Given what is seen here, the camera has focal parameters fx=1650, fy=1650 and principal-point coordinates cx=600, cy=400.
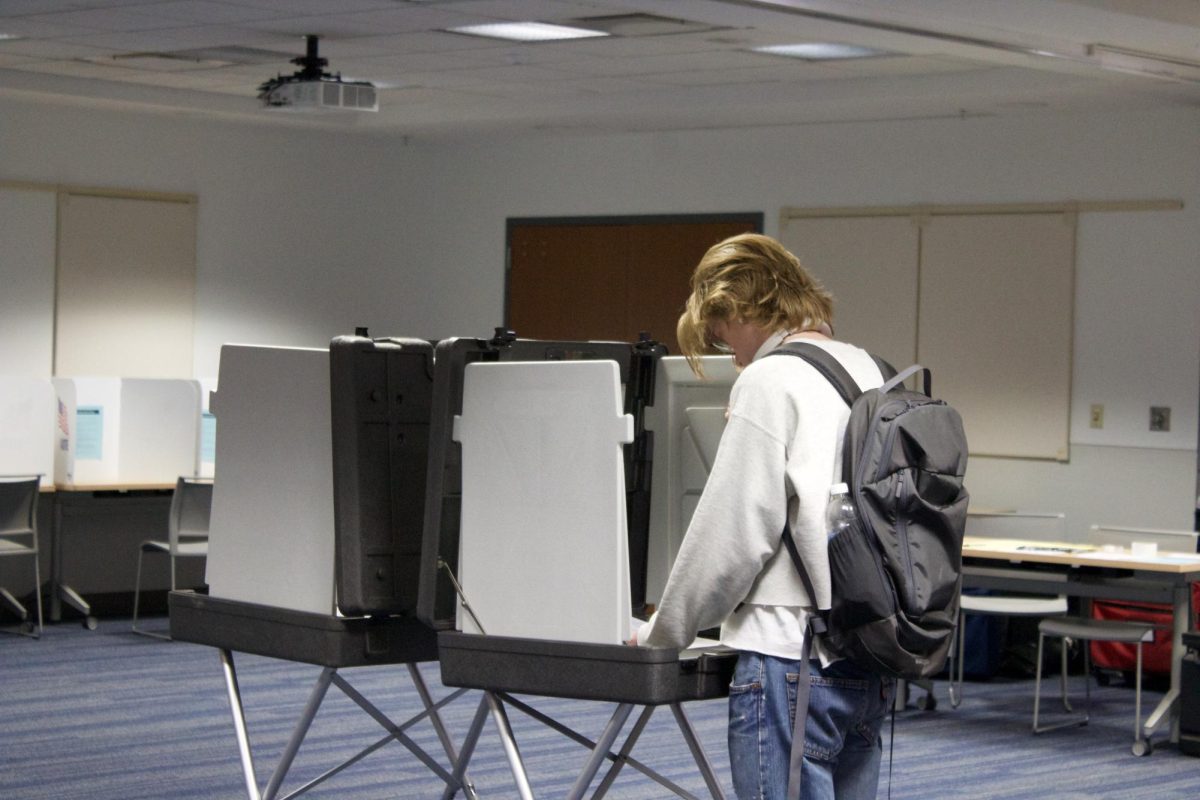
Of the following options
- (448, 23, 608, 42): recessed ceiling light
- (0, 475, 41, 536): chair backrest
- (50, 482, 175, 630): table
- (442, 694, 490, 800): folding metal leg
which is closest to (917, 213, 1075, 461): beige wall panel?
(448, 23, 608, 42): recessed ceiling light

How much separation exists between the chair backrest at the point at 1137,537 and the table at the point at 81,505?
4.55 meters

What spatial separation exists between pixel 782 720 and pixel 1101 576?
416 cm

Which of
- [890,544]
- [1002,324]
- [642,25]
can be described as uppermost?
[642,25]

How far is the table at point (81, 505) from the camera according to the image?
8.18 meters

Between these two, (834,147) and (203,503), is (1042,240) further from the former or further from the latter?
(203,503)

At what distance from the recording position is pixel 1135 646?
7387 millimetres

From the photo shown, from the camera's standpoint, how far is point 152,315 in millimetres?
9312

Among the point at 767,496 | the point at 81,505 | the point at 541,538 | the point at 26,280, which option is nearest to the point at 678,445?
the point at 541,538

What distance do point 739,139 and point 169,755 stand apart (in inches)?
202

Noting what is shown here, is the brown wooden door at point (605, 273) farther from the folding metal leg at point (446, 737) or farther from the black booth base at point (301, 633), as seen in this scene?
the black booth base at point (301, 633)

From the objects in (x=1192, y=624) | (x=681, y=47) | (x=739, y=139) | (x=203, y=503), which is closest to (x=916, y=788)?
(x=1192, y=624)

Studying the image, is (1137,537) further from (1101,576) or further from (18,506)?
(18,506)

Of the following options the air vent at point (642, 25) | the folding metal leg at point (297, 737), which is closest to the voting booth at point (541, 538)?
the folding metal leg at point (297, 737)

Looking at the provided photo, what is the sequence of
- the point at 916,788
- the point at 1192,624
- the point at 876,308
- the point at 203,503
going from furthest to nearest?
the point at 876,308, the point at 203,503, the point at 1192,624, the point at 916,788
